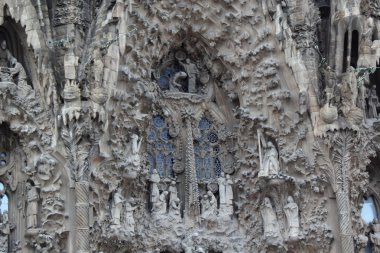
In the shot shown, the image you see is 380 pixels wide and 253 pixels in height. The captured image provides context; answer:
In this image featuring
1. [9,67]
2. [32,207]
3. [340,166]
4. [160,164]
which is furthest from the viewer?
[160,164]

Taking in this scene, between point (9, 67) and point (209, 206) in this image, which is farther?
point (209, 206)

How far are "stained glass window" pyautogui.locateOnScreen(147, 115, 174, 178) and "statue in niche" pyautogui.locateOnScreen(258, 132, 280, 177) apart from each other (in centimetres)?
162

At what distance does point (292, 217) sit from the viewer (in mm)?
15031

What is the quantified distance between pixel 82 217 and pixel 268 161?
133 inches

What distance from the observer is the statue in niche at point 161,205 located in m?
15.2

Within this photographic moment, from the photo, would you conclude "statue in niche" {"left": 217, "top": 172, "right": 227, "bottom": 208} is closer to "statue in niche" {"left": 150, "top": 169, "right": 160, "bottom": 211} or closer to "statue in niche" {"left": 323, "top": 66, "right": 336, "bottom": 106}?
"statue in niche" {"left": 150, "top": 169, "right": 160, "bottom": 211}

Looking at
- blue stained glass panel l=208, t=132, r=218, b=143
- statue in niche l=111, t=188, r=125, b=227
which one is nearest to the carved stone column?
blue stained glass panel l=208, t=132, r=218, b=143

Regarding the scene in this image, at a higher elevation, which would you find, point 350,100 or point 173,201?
point 350,100

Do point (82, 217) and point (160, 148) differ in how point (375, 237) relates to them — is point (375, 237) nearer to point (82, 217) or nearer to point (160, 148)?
point (160, 148)

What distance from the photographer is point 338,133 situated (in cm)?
1483

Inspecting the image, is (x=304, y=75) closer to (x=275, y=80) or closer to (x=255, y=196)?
(x=275, y=80)

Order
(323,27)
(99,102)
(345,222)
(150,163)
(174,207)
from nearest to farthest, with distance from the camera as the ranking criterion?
1. (99,102)
2. (345,222)
3. (174,207)
4. (150,163)
5. (323,27)

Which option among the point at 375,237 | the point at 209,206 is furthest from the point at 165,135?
the point at 375,237

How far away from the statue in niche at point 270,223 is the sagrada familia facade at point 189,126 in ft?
0.08
